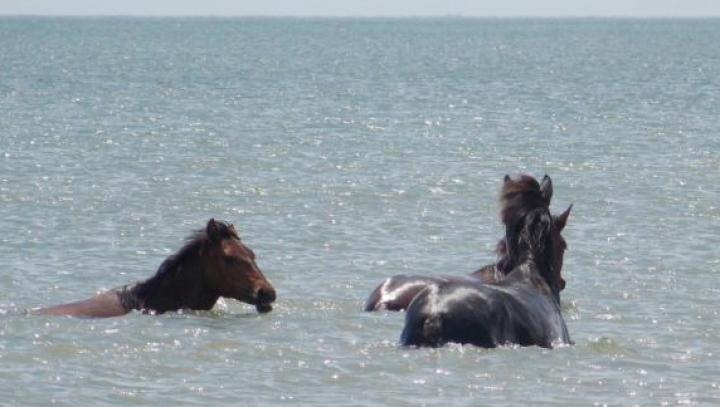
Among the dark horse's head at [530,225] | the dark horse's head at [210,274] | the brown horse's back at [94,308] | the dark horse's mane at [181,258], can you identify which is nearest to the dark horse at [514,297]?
the dark horse's head at [530,225]

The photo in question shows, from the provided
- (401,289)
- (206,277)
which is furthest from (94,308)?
(401,289)

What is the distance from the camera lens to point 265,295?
11859mm

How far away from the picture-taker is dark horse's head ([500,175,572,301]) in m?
10.2

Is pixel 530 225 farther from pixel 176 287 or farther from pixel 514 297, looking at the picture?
pixel 176 287

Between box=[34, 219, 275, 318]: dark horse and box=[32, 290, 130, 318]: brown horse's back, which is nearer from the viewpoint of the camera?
box=[32, 290, 130, 318]: brown horse's back

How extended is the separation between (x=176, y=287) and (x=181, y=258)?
197 millimetres

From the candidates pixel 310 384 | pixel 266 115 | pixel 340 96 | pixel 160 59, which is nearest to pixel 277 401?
pixel 310 384

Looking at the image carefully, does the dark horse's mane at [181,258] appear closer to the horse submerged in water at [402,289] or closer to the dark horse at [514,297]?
the horse submerged in water at [402,289]

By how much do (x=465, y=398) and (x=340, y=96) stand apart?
38938mm

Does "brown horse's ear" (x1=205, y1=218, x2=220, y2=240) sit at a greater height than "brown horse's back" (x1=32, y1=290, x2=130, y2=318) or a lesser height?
greater

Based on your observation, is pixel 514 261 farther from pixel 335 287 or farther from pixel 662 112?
pixel 662 112

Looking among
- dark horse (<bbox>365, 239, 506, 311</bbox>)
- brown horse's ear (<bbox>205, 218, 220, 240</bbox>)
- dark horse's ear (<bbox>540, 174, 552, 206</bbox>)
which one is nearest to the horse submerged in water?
dark horse (<bbox>365, 239, 506, 311</bbox>)

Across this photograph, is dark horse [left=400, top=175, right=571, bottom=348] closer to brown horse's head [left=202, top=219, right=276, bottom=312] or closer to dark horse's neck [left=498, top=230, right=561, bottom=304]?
dark horse's neck [left=498, top=230, right=561, bottom=304]

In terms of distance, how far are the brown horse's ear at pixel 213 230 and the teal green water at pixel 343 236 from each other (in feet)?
1.79
